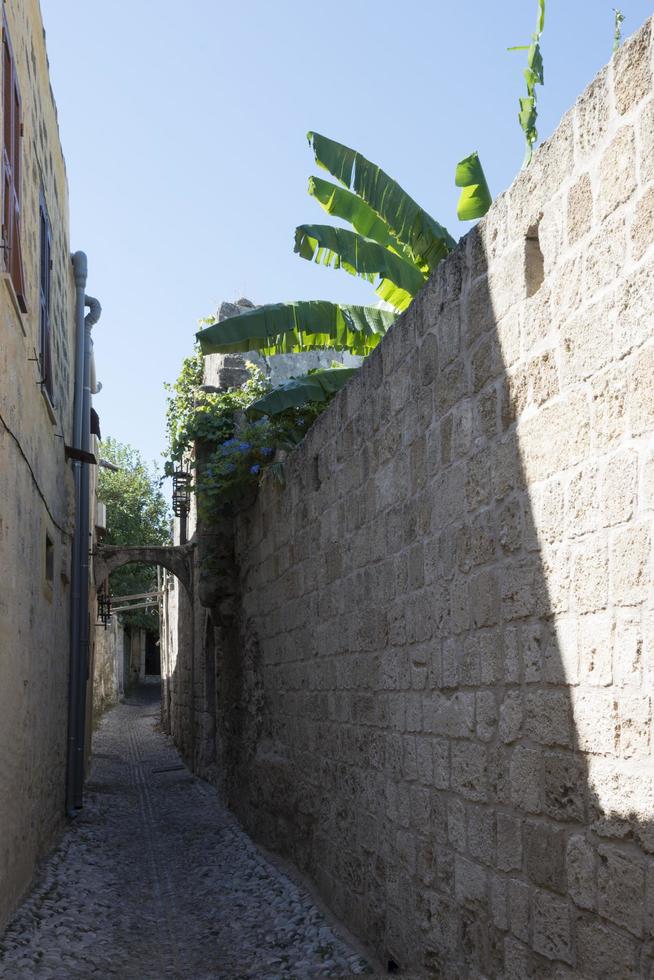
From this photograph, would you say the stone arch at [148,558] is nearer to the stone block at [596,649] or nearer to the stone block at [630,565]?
the stone block at [596,649]

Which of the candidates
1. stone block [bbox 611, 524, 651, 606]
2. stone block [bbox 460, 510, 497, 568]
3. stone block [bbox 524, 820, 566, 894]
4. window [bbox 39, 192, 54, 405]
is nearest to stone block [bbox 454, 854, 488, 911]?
stone block [bbox 524, 820, 566, 894]

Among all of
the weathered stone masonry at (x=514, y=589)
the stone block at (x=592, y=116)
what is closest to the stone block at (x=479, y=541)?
the weathered stone masonry at (x=514, y=589)

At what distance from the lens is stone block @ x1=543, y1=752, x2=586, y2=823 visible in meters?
3.09

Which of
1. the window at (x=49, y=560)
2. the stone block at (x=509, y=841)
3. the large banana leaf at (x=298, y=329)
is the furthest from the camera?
the window at (x=49, y=560)

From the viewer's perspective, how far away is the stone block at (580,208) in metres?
3.19

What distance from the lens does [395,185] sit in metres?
7.36

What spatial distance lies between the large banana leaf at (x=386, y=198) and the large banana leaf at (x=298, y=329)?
65 centimetres

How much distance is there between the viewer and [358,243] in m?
7.23

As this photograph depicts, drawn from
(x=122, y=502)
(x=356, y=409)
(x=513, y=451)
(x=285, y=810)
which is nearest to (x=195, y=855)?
(x=285, y=810)

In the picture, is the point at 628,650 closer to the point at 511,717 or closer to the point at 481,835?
the point at 511,717

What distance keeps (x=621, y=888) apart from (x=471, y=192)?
5.01 meters

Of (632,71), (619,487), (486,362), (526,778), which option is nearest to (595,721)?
(526,778)

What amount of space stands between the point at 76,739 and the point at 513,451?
796cm

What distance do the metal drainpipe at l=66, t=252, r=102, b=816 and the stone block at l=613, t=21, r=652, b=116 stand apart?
27.3 feet
